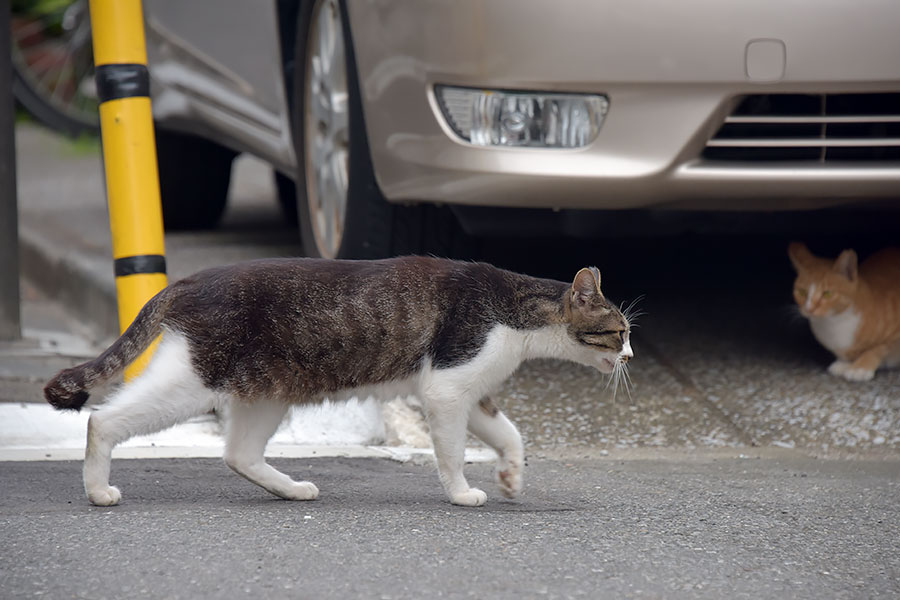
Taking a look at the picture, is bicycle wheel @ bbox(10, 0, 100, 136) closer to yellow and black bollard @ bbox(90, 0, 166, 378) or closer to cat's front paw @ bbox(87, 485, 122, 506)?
yellow and black bollard @ bbox(90, 0, 166, 378)

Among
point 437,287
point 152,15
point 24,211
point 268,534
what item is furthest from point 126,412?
point 24,211

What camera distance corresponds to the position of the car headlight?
3703 millimetres

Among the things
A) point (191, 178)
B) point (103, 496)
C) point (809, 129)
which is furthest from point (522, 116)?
point (191, 178)

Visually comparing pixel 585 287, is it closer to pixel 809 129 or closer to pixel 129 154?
pixel 809 129

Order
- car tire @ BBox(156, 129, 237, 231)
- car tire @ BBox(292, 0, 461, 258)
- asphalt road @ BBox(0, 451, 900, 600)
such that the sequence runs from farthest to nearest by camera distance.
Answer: car tire @ BBox(156, 129, 237, 231)
car tire @ BBox(292, 0, 461, 258)
asphalt road @ BBox(0, 451, 900, 600)

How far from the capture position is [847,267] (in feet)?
14.5

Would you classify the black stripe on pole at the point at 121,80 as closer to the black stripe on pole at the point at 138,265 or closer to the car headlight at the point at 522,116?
the black stripe on pole at the point at 138,265

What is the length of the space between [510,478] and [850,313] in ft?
5.88

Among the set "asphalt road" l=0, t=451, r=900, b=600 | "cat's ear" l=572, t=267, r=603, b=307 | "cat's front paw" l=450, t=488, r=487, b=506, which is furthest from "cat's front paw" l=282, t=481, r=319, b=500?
"cat's ear" l=572, t=267, r=603, b=307

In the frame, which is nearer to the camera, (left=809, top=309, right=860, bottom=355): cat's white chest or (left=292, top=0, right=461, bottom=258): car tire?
(left=292, top=0, right=461, bottom=258): car tire

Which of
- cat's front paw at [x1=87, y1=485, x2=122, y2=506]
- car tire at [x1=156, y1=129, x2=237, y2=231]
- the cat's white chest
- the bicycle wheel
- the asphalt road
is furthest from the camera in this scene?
the bicycle wheel

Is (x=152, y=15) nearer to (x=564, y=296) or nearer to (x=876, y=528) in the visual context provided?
(x=564, y=296)

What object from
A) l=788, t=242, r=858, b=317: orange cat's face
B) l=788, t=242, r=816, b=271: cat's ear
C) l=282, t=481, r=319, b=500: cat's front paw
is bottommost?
l=282, t=481, r=319, b=500: cat's front paw

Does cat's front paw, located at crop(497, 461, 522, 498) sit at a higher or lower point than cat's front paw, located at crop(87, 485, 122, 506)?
lower
